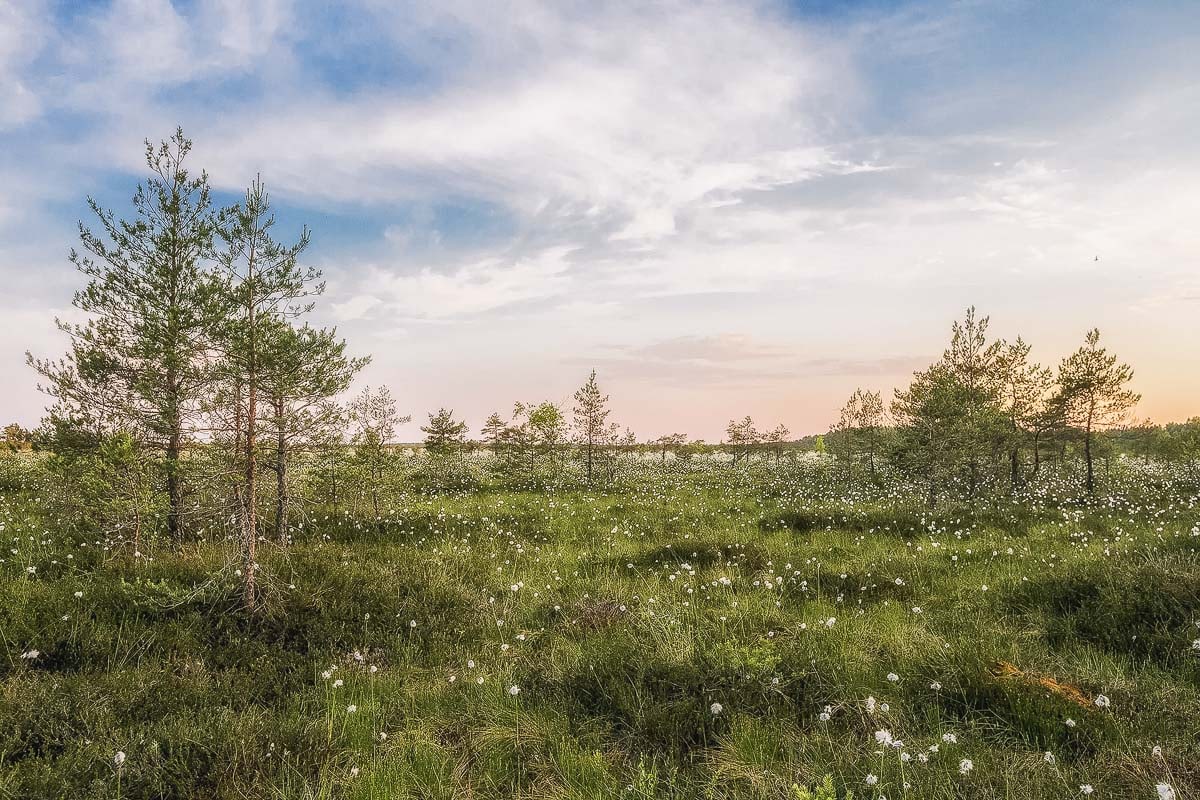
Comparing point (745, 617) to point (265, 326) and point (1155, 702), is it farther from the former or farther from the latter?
point (265, 326)

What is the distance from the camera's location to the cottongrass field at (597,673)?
3686 millimetres

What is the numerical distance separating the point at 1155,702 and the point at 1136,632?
2.18 m

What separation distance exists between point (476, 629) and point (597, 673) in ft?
6.56

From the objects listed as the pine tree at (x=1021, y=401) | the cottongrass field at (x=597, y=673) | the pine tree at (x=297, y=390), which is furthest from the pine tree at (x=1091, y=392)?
the pine tree at (x=297, y=390)

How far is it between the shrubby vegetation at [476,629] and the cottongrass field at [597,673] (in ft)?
0.11

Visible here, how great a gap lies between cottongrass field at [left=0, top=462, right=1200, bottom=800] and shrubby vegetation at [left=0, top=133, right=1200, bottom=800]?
33mm

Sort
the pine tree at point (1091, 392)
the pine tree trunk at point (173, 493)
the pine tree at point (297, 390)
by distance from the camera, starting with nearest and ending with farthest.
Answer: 1. the pine tree at point (297, 390)
2. the pine tree trunk at point (173, 493)
3. the pine tree at point (1091, 392)

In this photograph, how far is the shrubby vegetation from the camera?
12.4ft

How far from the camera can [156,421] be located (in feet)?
25.3

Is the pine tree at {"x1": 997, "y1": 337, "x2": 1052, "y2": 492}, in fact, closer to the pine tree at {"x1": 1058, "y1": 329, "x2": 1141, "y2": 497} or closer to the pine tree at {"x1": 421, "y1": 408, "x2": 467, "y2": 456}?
the pine tree at {"x1": 1058, "y1": 329, "x2": 1141, "y2": 497}

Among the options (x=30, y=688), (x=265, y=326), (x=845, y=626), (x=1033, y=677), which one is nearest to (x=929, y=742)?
(x=1033, y=677)

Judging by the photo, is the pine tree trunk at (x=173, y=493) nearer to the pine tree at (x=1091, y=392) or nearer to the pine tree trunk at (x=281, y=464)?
the pine tree trunk at (x=281, y=464)

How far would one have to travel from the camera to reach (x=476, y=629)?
6.52 metres

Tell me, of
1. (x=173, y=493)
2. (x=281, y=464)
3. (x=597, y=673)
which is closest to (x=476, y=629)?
(x=597, y=673)
